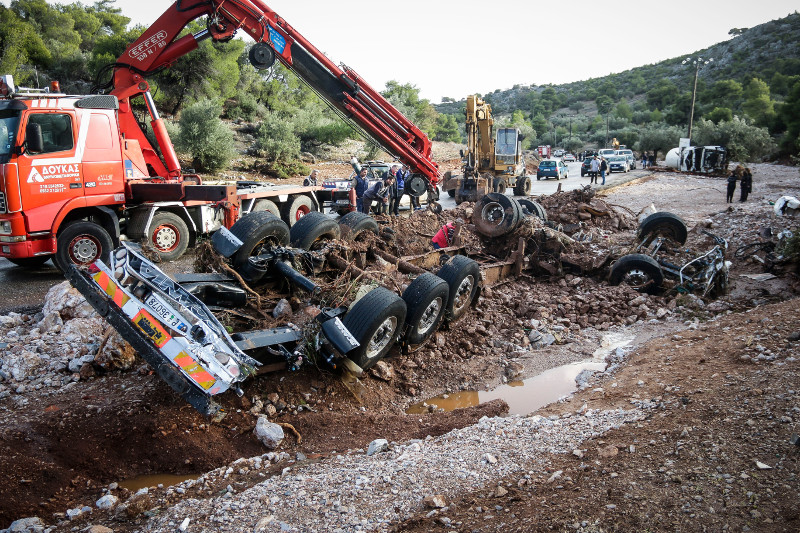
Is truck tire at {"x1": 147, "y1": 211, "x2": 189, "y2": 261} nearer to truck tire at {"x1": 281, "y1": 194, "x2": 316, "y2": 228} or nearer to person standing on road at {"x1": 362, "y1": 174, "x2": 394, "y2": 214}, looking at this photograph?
truck tire at {"x1": 281, "y1": 194, "x2": 316, "y2": 228}

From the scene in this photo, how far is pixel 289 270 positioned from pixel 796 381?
5.16 metres

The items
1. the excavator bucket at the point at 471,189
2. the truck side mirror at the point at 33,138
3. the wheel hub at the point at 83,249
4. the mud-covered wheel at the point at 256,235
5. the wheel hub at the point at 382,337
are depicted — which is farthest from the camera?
the excavator bucket at the point at 471,189

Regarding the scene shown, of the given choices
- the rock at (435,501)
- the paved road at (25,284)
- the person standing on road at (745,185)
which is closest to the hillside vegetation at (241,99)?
the paved road at (25,284)

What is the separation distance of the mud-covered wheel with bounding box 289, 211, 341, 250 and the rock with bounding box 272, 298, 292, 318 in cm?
122

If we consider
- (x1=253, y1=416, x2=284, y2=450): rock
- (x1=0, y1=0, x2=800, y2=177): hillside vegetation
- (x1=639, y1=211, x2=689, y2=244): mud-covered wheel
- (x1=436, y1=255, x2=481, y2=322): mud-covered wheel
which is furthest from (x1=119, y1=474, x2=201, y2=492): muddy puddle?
(x1=639, y1=211, x2=689, y2=244): mud-covered wheel

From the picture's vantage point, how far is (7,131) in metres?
8.05

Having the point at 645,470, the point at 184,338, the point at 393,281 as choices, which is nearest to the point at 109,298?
the point at 184,338

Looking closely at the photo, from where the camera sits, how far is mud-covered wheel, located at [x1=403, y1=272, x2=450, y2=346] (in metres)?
6.18

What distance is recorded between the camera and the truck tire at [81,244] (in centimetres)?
850

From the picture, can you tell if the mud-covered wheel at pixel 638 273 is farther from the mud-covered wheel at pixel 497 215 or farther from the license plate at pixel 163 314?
the license plate at pixel 163 314

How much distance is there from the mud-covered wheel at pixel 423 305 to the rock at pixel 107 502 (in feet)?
10.9

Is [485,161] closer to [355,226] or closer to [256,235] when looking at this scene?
[355,226]

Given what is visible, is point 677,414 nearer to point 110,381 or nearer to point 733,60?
point 110,381

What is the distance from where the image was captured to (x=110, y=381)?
551 cm
